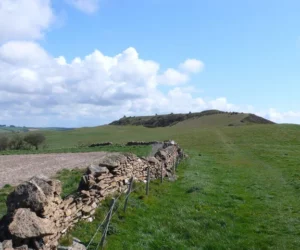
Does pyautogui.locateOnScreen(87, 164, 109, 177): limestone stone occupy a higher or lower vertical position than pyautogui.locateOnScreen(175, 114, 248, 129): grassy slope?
lower

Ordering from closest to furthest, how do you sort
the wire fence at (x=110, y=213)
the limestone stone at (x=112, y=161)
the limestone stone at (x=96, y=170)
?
the wire fence at (x=110, y=213), the limestone stone at (x=96, y=170), the limestone stone at (x=112, y=161)

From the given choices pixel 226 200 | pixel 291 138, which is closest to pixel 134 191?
pixel 226 200

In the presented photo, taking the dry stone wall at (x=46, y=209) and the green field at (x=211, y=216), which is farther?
the green field at (x=211, y=216)

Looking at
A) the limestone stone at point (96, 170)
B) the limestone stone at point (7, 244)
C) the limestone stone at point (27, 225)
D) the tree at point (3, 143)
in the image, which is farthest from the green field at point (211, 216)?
the tree at point (3, 143)

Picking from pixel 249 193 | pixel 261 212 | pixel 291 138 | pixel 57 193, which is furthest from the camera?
Answer: pixel 291 138

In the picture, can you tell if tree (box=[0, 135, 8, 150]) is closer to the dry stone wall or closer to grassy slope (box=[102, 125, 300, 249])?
grassy slope (box=[102, 125, 300, 249])

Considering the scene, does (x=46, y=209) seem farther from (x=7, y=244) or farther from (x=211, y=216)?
(x=211, y=216)

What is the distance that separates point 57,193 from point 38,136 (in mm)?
66258

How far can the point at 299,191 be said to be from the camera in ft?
71.2

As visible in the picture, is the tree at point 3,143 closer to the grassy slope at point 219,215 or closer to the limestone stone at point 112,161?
the grassy slope at point 219,215

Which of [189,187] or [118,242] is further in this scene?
[189,187]

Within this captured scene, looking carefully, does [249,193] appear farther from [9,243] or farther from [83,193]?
[9,243]

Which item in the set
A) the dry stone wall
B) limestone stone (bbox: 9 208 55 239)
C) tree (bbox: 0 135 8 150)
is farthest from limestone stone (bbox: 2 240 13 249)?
tree (bbox: 0 135 8 150)

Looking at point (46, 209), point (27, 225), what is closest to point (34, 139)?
point (46, 209)
